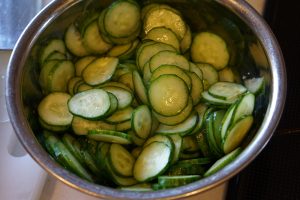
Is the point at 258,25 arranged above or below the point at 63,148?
above

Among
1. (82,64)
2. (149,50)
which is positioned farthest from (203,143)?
(82,64)

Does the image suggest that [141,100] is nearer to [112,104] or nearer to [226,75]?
[112,104]

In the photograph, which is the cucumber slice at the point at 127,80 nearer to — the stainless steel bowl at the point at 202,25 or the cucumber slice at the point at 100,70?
the cucumber slice at the point at 100,70

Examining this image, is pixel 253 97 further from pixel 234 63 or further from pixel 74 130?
pixel 74 130

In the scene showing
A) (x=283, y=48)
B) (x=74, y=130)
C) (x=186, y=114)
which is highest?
(x=283, y=48)

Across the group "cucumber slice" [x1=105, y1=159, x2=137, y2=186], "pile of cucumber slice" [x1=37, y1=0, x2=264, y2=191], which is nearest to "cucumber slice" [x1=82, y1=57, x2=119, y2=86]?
"pile of cucumber slice" [x1=37, y1=0, x2=264, y2=191]

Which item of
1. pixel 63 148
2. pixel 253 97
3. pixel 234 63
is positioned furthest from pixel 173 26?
pixel 63 148

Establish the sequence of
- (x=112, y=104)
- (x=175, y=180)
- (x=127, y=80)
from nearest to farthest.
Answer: (x=175, y=180), (x=112, y=104), (x=127, y=80)
